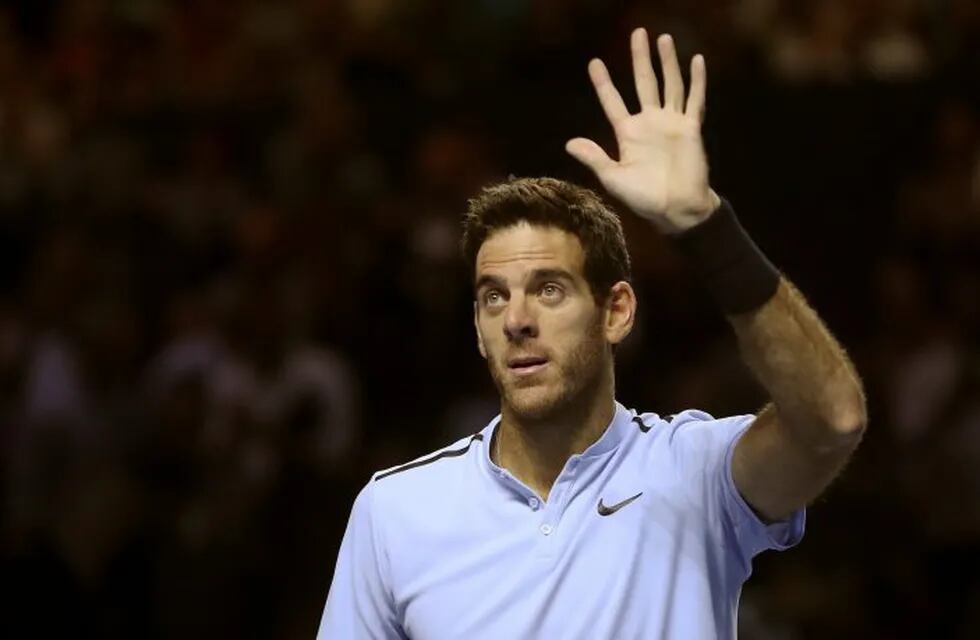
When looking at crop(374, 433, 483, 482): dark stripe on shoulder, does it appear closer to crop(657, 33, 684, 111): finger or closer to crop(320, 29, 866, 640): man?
crop(320, 29, 866, 640): man

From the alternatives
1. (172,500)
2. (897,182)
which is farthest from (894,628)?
(172,500)

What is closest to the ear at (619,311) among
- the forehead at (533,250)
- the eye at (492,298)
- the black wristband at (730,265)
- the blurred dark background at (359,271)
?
the forehead at (533,250)

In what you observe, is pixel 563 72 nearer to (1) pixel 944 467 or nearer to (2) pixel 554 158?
(2) pixel 554 158

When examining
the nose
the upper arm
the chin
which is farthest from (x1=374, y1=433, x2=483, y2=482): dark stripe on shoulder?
the upper arm

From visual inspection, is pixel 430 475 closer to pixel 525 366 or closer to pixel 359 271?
pixel 525 366

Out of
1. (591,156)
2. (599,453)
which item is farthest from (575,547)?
(591,156)

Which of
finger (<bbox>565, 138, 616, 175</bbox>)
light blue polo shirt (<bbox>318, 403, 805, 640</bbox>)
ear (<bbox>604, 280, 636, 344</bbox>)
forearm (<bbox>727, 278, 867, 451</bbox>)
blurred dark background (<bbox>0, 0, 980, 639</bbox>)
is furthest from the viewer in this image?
blurred dark background (<bbox>0, 0, 980, 639</bbox>)

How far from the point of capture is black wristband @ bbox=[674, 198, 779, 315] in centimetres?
340

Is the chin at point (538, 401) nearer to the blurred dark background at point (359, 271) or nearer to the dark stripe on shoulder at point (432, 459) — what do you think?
the dark stripe on shoulder at point (432, 459)

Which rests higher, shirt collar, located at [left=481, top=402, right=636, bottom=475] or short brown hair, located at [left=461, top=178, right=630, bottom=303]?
short brown hair, located at [left=461, top=178, right=630, bottom=303]

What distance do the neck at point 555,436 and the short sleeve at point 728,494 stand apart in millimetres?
209

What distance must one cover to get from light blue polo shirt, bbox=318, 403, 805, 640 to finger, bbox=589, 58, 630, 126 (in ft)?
2.17

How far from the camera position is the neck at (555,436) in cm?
385

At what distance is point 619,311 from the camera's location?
3910 mm
